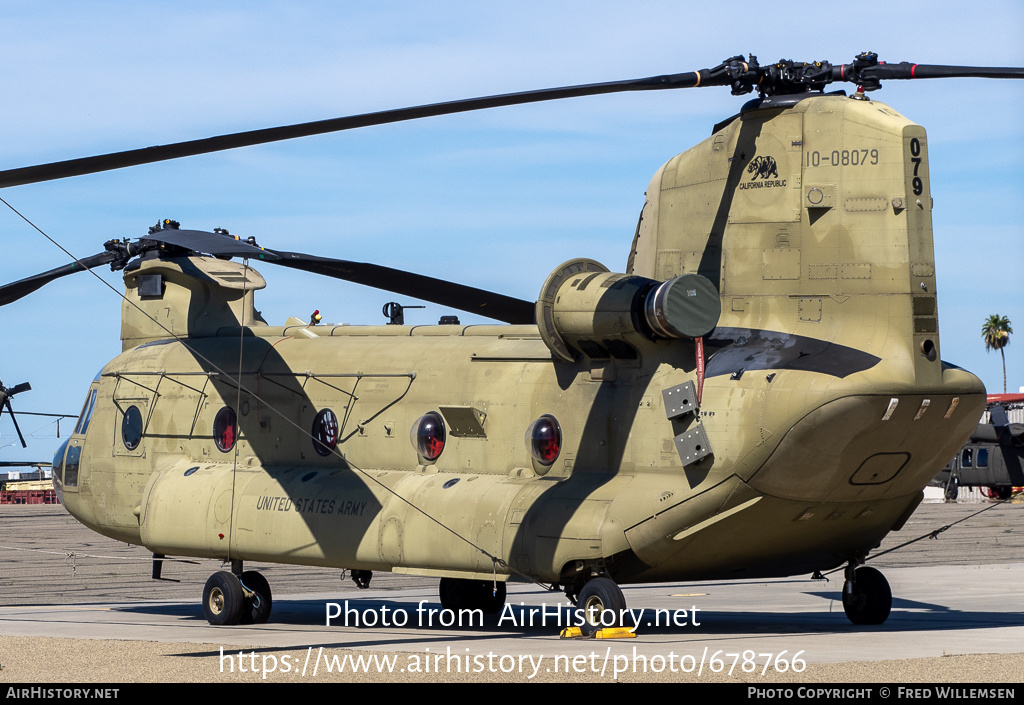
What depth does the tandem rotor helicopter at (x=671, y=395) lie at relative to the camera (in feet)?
47.6

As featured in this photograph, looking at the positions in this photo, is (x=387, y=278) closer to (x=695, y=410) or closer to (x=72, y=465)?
(x=695, y=410)

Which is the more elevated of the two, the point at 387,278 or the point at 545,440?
the point at 387,278

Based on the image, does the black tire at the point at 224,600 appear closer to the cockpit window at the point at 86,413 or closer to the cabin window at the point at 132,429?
the cabin window at the point at 132,429

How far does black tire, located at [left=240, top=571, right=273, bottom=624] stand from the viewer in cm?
1847

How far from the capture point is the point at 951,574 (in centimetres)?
2683

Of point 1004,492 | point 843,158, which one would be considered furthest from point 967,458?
point 843,158

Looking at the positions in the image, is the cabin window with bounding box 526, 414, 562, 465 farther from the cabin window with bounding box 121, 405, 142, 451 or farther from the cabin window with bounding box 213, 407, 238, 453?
the cabin window with bounding box 121, 405, 142, 451

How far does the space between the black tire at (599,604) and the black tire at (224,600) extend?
220 inches

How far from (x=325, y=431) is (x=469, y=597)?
3.40m

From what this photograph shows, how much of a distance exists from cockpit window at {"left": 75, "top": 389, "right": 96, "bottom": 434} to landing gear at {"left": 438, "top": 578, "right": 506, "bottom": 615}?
22.1ft

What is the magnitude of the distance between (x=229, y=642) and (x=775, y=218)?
814 cm

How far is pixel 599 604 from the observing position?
49.0ft

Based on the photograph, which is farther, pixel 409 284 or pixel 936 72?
pixel 409 284
